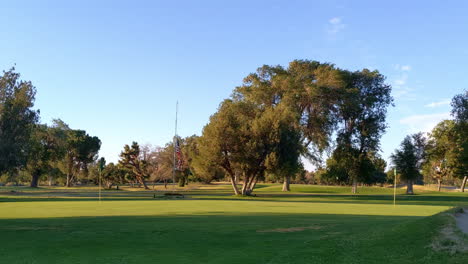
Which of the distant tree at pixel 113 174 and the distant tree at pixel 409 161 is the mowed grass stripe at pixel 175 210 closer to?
the distant tree at pixel 409 161

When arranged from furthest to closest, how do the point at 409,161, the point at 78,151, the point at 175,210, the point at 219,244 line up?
the point at 78,151 < the point at 409,161 < the point at 175,210 < the point at 219,244

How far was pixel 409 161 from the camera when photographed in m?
Answer: 79.2

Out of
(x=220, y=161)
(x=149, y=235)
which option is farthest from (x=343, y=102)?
(x=149, y=235)

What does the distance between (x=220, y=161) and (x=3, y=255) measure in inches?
1716

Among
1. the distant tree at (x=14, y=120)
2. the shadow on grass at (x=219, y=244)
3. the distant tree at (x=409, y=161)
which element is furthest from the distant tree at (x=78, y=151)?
the shadow on grass at (x=219, y=244)

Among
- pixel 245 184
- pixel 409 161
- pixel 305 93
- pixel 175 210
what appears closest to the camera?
pixel 175 210

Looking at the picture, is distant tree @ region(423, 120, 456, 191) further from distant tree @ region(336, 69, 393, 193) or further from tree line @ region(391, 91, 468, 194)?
distant tree @ region(336, 69, 393, 193)

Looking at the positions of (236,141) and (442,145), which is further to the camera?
(442,145)

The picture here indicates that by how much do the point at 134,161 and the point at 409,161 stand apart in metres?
53.8

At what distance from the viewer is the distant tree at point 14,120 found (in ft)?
165

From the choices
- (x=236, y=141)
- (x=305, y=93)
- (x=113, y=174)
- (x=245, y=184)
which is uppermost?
(x=305, y=93)

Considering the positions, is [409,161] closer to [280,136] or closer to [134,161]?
[280,136]

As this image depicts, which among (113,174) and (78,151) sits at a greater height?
(78,151)

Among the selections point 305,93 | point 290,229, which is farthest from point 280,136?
point 290,229
